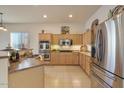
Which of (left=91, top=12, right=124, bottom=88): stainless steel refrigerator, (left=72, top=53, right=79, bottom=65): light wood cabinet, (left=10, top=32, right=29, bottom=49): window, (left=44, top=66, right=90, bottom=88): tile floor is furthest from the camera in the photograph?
(left=10, top=32, right=29, bottom=49): window

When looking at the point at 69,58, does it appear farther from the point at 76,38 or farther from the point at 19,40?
the point at 19,40

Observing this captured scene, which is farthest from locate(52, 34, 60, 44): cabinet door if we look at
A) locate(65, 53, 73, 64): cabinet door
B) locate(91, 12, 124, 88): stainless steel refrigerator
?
locate(91, 12, 124, 88): stainless steel refrigerator

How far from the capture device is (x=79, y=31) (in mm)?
10977

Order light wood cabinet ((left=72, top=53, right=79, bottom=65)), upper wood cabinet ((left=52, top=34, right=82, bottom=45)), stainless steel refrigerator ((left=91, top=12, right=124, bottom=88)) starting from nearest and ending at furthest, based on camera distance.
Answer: stainless steel refrigerator ((left=91, top=12, right=124, bottom=88)) < light wood cabinet ((left=72, top=53, right=79, bottom=65)) < upper wood cabinet ((left=52, top=34, right=82, bottom=45))

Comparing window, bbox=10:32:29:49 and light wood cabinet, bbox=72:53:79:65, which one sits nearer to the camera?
light wood cabinet, bbox=72:53:79:65

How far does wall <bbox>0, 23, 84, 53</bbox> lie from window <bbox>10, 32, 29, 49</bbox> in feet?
0.83

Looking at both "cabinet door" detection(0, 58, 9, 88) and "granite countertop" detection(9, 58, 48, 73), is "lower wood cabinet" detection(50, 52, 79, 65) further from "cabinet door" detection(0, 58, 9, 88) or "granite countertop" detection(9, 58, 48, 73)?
"cabinet door" detection(0, 58, 9, 88)

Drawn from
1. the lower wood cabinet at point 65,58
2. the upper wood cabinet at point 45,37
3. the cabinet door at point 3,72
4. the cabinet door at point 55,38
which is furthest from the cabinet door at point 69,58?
the cabinet door at point 3,72

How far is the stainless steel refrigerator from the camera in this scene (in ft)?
8.21

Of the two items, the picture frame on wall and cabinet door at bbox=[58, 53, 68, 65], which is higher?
the picture frame on wall

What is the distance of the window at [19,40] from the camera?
35.4 feet

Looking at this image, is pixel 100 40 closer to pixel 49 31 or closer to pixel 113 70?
pixel 113 70

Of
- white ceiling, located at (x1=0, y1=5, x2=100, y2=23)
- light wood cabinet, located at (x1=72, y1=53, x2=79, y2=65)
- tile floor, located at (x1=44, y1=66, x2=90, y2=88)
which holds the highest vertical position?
white ceiling, located at (x1=0, y1=5, x2=100, y2=23)
